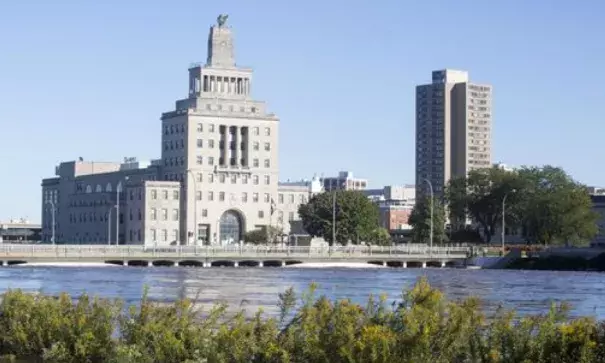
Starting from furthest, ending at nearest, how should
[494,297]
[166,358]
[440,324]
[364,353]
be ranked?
1. [494,297]
2. [166,358]
3. [440,324]
4. [364,353]

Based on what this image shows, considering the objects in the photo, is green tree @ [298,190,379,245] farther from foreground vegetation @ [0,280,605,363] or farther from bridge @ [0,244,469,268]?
foreground vegetation @ [0,280,605,363]

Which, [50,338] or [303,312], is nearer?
[303,312]

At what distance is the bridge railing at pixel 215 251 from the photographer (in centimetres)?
14738

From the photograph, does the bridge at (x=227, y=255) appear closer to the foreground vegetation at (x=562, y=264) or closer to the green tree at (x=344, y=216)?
the foreground vegetation at (x=562, y=264)

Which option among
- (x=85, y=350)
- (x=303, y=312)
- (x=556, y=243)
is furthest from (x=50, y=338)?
(x=556, y=243)

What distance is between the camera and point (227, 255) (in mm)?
155125

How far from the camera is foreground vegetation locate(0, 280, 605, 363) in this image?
20.5 metres

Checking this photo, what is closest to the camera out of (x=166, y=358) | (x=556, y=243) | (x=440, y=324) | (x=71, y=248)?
(x=440, y=324)

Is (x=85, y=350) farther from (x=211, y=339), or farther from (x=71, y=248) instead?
(x=71, y=248)

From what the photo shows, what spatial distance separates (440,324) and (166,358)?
492cm

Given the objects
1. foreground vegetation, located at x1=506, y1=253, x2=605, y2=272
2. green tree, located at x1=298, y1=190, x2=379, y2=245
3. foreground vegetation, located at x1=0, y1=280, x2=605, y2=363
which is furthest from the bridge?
foreground vegetation, located at x1=0, y1=280, x2=605, y2=363

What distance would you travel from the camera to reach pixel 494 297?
71.9 meters

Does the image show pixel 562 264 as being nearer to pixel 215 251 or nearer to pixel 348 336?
pixel 215 251

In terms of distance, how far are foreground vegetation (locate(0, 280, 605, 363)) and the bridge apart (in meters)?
120
